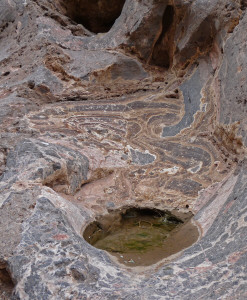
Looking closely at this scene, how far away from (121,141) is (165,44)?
2.13 m

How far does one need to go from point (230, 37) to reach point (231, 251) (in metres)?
2.86

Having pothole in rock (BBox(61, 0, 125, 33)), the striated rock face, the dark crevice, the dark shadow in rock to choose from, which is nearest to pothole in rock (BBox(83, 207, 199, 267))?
the striated rock face

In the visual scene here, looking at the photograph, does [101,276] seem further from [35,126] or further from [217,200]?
[35,126]

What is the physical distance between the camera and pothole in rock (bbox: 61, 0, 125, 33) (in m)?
7.67

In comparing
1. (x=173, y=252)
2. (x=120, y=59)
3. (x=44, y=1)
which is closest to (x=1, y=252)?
(x=173, y=252)

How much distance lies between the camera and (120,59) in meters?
5.60

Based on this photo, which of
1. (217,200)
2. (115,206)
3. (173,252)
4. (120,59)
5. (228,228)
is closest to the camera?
(228,228)

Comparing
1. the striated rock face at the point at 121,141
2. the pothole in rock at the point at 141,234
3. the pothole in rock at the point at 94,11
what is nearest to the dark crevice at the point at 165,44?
the striated rock face at the point at 121,141

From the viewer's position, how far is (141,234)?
10.9 ft

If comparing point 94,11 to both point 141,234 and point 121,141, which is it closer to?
point 121,141

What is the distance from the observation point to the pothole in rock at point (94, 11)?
7.67 metres

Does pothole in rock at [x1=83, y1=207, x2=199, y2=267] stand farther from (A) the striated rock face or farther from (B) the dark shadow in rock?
(B) the dark shadow in rock

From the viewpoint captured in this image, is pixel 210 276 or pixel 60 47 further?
pixel 60 47

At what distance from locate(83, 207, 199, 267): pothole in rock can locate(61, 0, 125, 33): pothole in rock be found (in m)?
5.26
